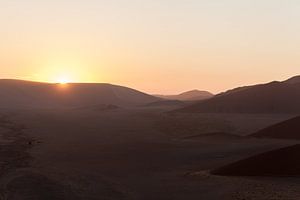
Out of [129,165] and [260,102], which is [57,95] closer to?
[260,102]

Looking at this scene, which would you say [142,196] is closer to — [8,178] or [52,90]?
[8,178]

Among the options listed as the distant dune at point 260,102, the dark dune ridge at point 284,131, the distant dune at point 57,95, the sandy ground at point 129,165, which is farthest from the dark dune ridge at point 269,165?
the distant dune at point 57,95

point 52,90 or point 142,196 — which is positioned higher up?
point 52,90

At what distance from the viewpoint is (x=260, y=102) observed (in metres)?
77.6

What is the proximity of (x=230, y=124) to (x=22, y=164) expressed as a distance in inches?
1243

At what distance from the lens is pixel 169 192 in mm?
20844

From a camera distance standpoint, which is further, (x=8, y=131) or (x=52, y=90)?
(x=52, y=90)

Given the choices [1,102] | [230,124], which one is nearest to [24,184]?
[230,124]

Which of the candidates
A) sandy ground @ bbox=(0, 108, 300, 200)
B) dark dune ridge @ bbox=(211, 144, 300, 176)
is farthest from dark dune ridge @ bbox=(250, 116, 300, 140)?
dark dune ridge @ bbox=(211, 144, 300, 176)

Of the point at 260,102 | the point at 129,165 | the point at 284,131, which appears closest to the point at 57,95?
the point at 260,102

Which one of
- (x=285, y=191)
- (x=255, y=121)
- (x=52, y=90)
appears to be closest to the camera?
(x=285, y=191)

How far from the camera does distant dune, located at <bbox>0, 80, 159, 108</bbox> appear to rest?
155250 mm

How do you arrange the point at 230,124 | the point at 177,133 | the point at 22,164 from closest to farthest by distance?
the point at 22,164 → the point at 177,133 → the point at 230,124

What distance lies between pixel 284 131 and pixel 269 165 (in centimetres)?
1791
